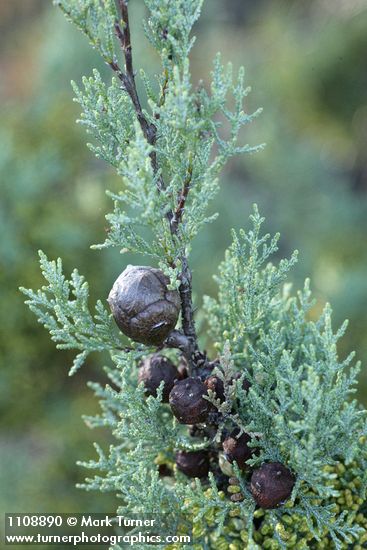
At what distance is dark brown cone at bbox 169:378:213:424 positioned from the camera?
3.45 feet

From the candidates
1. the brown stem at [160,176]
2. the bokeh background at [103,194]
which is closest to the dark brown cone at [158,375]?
the brown stem at [160,176]

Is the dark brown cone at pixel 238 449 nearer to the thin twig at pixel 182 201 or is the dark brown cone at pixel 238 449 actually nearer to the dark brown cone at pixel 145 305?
the dark brown cone at pixel 145 305

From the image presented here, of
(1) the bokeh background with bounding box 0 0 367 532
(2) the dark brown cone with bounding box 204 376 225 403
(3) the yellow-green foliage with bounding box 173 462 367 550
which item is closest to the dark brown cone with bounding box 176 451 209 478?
(3) the yellow-green foliage with bounding box 173 462 367 550

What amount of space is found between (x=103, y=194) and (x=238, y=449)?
2.14 m

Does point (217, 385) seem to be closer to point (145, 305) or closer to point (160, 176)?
point (145, 305)

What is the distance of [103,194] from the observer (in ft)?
9.96

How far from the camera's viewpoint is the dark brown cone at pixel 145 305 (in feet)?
3.28

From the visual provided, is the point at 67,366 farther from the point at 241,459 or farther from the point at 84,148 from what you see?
the point at 241,459

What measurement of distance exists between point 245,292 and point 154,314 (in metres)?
0.20

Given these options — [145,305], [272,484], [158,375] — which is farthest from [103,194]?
[272,484]

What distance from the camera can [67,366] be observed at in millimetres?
2910

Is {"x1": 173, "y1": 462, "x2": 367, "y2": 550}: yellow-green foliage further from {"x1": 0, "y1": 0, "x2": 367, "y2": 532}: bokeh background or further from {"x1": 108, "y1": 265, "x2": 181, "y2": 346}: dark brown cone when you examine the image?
{"x1": 0, "y1": 0, "x2": 367, "y2": 532}: bokeh background

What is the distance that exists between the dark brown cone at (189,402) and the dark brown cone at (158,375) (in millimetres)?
70

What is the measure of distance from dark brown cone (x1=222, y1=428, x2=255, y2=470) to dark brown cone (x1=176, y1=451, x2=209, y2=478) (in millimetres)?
98
